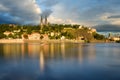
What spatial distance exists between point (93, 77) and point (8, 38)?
17556 centimetres

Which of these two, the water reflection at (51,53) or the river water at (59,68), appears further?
the water reflection at (51,53)

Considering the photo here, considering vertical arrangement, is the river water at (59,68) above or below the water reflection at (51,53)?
above

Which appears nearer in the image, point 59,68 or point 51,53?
point 59,68

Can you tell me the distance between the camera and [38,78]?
1886cm

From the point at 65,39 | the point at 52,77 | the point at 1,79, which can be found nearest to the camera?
the point at 1,79

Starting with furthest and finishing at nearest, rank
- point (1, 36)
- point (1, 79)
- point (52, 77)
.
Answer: point (1, 36) < point (52, 77) < point (1, 79)

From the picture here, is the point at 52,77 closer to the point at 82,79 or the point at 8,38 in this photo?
the point at 82,79

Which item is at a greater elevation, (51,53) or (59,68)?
(59,68)

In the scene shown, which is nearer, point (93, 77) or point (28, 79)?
point (28, 79)

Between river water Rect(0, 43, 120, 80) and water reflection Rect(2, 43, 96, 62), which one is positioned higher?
river water Rect(0, 43, 120, 80)

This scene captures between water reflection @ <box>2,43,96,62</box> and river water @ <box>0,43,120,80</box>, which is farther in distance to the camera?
water reflection @ <box>2,43,96,62</box>

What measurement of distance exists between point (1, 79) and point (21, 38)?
184m

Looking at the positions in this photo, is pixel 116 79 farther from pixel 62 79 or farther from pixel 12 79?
pixel 12 79

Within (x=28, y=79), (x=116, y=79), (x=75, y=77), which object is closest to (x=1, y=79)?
(x=28, y=79)
